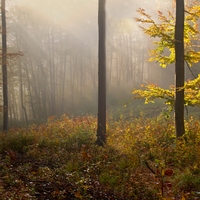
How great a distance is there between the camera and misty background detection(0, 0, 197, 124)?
1302 inches

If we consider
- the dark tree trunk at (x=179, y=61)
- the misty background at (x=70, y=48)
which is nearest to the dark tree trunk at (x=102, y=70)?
the dark tree trunk at (x=179, y=61)

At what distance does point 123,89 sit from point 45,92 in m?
11.4

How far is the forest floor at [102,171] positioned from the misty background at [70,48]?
2011 centimetres

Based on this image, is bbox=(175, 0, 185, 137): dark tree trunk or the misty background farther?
the misty background

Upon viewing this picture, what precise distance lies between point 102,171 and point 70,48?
33920 millimetres

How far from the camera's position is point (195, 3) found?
8.97 metres

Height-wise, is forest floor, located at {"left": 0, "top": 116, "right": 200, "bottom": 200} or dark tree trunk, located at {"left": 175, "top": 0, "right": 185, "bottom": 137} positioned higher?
dark tree trunk, located at {"left": 175, "top": 0, "right": 185, "bottom": 137}

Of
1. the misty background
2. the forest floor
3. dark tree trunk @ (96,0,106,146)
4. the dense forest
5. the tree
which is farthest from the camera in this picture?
the misty background

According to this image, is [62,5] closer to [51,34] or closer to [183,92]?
[51,34]

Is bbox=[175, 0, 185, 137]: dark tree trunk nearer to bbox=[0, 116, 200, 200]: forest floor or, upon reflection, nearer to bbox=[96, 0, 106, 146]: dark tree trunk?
bbox=[0, 116, 200, 200]: forest floor

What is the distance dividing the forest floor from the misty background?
792 inches

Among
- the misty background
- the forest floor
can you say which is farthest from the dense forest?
the misty background

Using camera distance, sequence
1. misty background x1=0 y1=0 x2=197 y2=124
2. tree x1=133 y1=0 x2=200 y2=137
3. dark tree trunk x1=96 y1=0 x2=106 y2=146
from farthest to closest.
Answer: misty background x1=0 y1=0 x2=197 y2=124 < dark tree trunk x1=96 y1=0 x2=106 y2=146 < tree x1=133 y1=0 x2=200 y2=137

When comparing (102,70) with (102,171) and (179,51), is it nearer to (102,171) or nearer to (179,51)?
(179,51)
